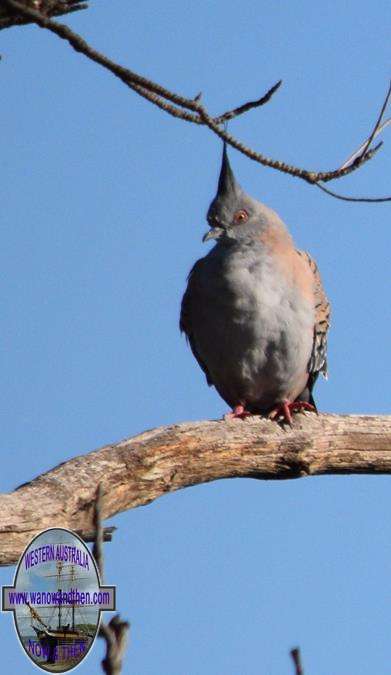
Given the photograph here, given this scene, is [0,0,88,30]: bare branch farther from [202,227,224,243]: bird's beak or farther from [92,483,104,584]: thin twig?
[202,227,224,243]: bird's beak

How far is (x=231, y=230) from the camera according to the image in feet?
26.2

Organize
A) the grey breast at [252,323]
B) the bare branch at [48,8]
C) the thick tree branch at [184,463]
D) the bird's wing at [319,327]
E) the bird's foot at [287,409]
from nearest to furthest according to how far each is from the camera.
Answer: the bare branch at [48,8] → the thick tree branch at [184,463] → the bird's foot at [287,409] → the grey breast at [252,323] → the bird's wing at [319,327]

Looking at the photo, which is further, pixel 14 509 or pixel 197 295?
A: pixel 197 295

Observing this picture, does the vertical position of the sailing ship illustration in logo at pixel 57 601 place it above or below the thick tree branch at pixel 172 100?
below

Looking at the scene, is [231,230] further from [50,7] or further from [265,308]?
[50,7]

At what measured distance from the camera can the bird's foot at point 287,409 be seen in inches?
271

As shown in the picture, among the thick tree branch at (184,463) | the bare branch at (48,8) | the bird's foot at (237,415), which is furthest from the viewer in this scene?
the bird's foot at (237,415)

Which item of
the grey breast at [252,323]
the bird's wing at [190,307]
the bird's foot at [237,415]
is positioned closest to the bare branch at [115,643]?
the bird's foot at [237,415]

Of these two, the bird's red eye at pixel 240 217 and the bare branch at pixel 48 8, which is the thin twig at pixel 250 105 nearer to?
the bare branch at pixel 48 8

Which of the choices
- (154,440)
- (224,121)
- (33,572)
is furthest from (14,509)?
(224,121)

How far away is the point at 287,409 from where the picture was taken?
716 centimetres

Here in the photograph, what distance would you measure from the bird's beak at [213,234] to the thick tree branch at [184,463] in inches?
66.0

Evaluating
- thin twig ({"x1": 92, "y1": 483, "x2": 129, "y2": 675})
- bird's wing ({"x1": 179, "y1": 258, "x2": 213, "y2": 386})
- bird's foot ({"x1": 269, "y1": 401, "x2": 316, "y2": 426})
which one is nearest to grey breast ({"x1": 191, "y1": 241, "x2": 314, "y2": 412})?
bird's wing ({"x1": 179, "y1": 258, "x2": 213, "y2": 386})

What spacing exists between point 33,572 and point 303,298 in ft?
14.5
